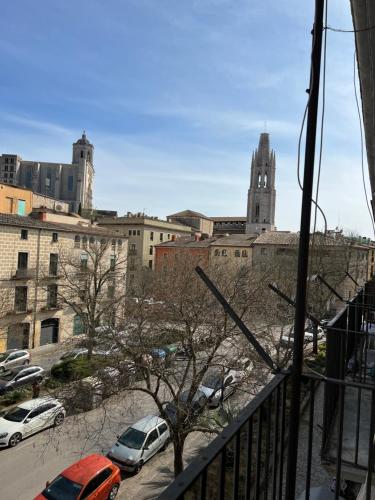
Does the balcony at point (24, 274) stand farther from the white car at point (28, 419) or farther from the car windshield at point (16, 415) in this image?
the car windshield at point (16, 415)

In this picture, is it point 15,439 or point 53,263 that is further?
point 53,263

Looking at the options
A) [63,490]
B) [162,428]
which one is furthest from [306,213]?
[162,428]

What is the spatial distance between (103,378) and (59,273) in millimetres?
17617

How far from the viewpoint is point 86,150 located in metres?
118

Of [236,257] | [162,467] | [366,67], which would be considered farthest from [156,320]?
[236,257]

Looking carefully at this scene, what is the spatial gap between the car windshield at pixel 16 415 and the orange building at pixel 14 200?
72.1 ft

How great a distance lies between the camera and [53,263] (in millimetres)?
28000

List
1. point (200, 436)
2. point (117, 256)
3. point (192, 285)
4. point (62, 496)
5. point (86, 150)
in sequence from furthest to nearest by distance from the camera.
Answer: point (86, 150) < point (117, 256) < point (192, 285) < point (200, 436) < point (62, 496)

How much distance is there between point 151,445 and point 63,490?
346 cm

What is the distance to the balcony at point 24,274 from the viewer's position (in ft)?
82.3

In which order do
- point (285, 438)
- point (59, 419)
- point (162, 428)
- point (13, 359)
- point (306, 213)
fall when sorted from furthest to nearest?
point (13, 359), point (59, 419), point (162, 428), point (285, 438), point (306, 213)

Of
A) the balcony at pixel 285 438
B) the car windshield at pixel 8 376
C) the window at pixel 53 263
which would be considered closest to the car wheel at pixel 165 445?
the balcony at pixel 285 438

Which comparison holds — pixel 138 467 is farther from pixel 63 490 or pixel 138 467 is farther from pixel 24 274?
pixel 24 274

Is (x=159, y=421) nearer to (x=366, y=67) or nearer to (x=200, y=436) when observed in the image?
(x=200, y=436)
